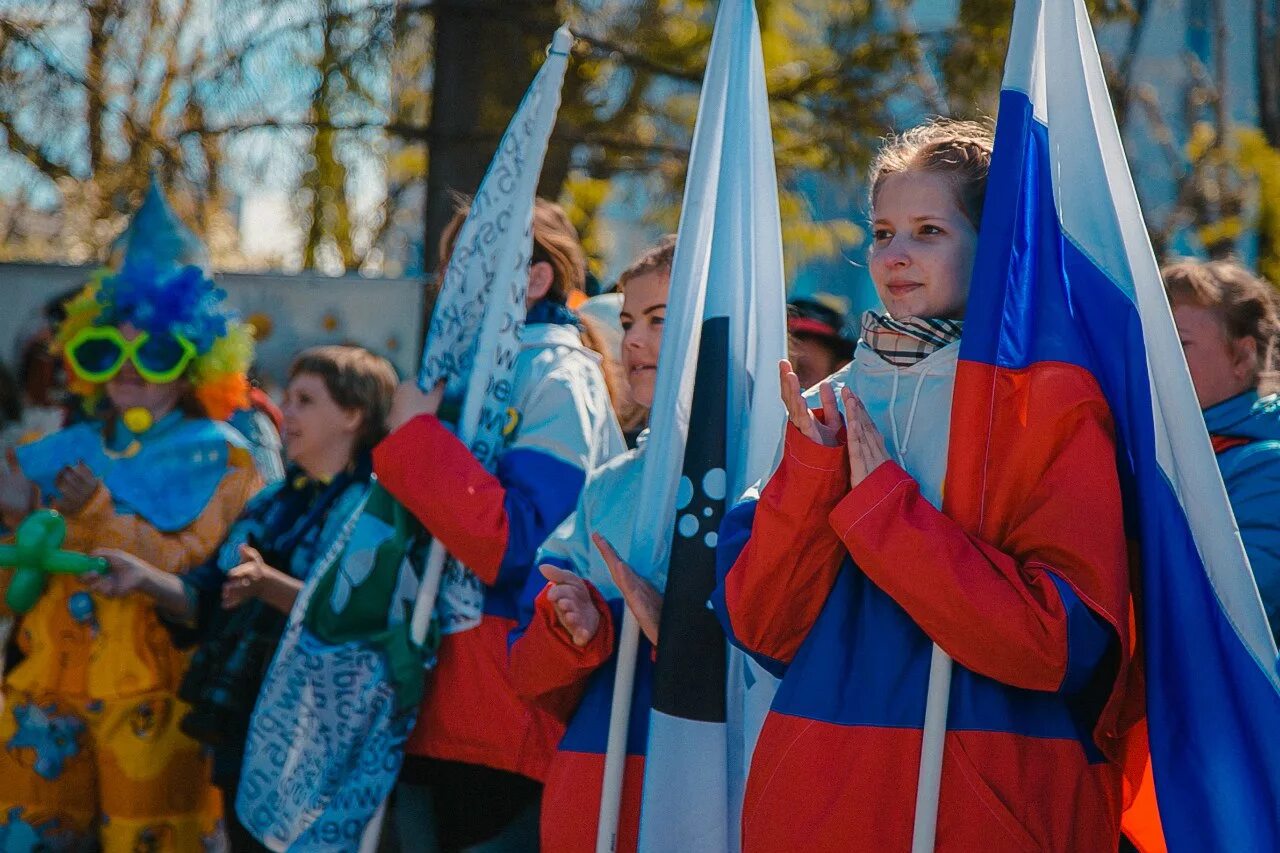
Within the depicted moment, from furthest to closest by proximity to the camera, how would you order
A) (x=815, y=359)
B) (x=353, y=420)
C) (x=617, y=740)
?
1. (x=815, y=359)
2. (x=353, y=420)
3. (x=617, y=740)

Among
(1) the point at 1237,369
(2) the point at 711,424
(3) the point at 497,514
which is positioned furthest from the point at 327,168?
(1) the point at 1237,369

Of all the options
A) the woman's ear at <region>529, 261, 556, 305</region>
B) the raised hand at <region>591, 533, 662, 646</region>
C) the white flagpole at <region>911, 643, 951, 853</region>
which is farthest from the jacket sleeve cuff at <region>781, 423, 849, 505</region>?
the woman's ear at <region>529, 261, 556, 305</region>

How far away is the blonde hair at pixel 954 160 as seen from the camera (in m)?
2.31

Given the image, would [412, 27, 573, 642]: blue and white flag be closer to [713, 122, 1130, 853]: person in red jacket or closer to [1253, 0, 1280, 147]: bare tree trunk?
[713, 122, 1130, 853]: person in red jacket

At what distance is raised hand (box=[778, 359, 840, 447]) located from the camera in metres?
2.10

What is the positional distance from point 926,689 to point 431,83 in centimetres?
468

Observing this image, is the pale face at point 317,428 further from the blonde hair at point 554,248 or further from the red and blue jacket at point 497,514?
the red and blue jacket at point 497,514

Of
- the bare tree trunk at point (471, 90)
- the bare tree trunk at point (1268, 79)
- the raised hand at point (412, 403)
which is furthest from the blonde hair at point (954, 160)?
the bare tree trunk at point (1268, 79)

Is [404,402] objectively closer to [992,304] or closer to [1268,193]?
[992,304]

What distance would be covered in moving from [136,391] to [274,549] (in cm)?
74

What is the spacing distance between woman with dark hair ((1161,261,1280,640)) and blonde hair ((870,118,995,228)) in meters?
1.11

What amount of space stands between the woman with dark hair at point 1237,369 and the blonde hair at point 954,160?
43.8 inches

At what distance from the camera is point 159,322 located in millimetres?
4355

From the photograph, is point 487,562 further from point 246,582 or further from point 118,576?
point 118,576
